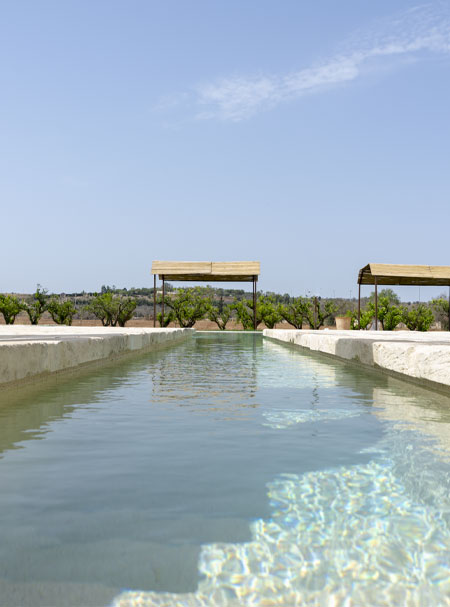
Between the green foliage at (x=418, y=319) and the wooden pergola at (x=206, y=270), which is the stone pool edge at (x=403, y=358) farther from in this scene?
the green foliage at (x=418, y=319)

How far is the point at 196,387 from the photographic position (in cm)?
572

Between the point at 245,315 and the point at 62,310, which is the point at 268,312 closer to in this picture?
the point at 245,315

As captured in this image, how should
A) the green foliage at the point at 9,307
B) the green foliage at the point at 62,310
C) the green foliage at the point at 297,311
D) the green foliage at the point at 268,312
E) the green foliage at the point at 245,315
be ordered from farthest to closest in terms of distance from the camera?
the green foliage at the point at 297,311, the green foliage at the point at 62,310, the green foliage at the point at 268,312, the green foliage at the point at 9,307, the green foliage at the point at 245,315

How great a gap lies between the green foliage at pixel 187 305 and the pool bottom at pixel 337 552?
1289 inches

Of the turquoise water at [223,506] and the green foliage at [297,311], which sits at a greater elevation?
the green foliage at [297,311]

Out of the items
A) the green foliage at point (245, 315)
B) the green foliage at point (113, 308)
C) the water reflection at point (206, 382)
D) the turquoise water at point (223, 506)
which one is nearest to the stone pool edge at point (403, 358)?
the turquoise water at point (223, 506)

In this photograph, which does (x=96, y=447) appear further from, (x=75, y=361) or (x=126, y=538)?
(x=75, y=361)

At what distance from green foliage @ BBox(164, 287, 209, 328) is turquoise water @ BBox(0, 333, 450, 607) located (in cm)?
3084

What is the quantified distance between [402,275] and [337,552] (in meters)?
22.0

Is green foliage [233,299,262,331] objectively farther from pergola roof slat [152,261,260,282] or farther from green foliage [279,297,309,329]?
pergola roof slat [152,261,260,282]

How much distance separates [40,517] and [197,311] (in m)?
33.2

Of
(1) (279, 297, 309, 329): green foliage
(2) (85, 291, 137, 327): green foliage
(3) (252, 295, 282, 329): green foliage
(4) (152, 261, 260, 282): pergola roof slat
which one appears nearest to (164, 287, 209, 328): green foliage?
(2) (85, 291, 137, 327): green foliage

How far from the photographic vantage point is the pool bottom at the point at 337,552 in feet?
5.06

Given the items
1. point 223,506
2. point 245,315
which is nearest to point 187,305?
point 245,315
